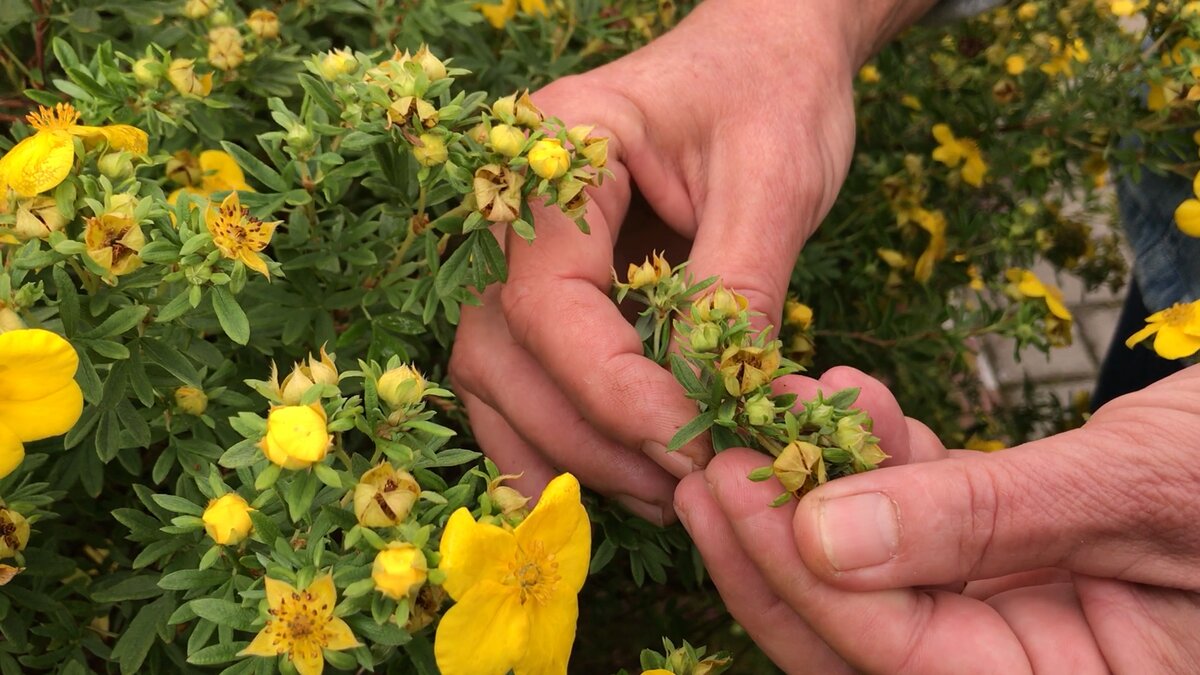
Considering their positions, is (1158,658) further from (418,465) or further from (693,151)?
(693,151)

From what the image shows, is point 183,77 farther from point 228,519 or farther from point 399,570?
point 399,570

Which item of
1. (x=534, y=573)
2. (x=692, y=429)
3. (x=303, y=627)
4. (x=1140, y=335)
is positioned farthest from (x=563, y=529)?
(x=1140, y=335)

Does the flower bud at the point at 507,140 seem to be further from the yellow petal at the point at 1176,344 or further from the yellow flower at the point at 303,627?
the yellow petal at the point at 1176,344

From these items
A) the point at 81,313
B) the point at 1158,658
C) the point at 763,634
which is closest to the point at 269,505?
the point at 81,313

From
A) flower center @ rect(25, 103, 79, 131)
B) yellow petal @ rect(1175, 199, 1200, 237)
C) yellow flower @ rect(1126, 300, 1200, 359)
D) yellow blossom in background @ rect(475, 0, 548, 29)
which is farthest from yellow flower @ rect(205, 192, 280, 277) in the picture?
yellow petal @ rect(1175, 199, 1200, 237)

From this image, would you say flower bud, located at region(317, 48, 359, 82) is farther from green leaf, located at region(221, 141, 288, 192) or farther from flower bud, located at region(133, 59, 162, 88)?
flower bud, located at region(133, 59, 162, 88)
